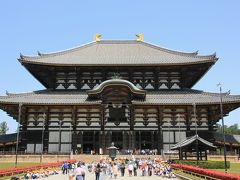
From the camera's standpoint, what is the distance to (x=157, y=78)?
2274 inches

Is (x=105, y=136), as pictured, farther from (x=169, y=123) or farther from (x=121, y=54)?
(x=121, y=54)

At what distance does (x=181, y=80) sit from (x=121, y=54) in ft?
46.0

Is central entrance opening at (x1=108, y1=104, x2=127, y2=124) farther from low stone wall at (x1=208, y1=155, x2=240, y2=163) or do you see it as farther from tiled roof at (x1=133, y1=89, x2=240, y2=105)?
low stone wall at (x1=208, y1=155, x2=240, y2=163)

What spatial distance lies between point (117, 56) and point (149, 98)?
13.3 metres

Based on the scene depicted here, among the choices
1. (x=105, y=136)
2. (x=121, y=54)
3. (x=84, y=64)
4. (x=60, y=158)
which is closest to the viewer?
(x=60, y=158)

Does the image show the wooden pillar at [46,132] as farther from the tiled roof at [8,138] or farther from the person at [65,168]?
the person at [65,168]

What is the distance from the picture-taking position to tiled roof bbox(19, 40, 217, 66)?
2232 inches

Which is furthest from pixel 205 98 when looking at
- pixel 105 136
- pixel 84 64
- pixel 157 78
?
pixel 84 64

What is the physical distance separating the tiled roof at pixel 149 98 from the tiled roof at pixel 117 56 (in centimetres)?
550

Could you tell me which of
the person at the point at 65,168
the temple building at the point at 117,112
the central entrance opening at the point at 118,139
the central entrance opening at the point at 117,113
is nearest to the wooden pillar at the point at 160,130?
the temple building at the point at 117,112

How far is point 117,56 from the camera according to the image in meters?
62.7

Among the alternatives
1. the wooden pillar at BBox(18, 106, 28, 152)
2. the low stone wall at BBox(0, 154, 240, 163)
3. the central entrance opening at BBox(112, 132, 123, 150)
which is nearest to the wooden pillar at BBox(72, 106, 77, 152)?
the low stone wall at BBox(0, 154, 240, 163)

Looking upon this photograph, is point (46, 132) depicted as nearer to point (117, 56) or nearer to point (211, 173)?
point (117, 56)

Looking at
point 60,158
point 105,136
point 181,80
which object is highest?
point 181,80
